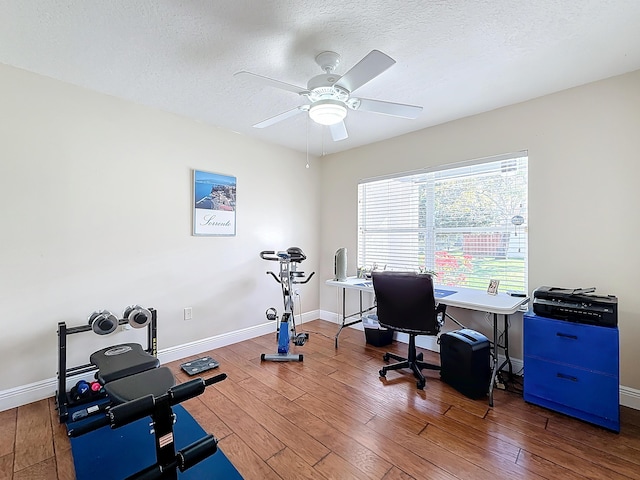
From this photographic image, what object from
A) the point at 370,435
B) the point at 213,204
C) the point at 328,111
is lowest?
the point at 370,435

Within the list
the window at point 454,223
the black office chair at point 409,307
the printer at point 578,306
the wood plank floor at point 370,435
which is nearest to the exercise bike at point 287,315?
the wood plank floor at point 370,435

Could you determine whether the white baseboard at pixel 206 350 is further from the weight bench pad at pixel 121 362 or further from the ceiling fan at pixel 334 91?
the ceiling fan at pixel 334 91

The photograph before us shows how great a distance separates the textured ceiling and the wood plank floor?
256 cm

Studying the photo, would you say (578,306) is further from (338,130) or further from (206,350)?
(206,350)

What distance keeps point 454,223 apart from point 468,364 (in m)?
1.53

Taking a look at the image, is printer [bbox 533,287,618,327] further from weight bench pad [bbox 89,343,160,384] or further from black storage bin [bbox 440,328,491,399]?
weight bench pad [bbox 89,343,160,384]

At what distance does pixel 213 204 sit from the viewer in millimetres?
3441

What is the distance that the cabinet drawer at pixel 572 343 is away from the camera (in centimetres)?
204

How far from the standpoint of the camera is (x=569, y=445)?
6.16 feet

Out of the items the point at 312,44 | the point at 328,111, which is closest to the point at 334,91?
the point at 328,111

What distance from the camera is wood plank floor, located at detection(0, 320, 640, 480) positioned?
1.69 meters

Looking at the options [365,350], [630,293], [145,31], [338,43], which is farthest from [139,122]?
[630,293]

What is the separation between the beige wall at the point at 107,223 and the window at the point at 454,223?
1545 mm

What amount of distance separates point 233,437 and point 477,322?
8.19ft
